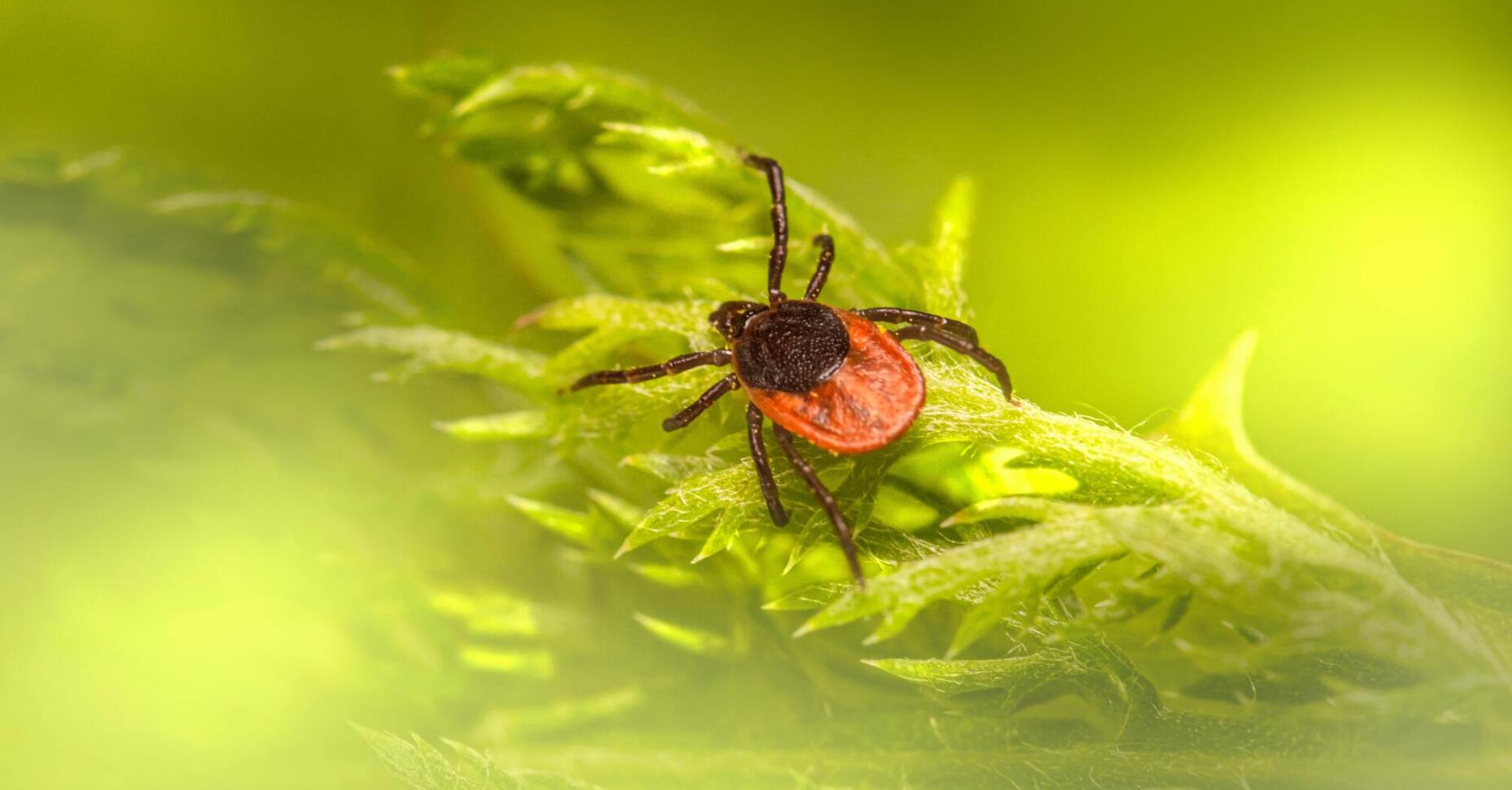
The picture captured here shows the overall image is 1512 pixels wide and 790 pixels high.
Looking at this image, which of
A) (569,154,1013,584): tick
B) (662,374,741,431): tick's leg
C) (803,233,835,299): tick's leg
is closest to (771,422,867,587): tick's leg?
(569,154,1013,584): tick

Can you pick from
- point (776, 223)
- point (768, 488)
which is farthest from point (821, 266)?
point (768, 488)

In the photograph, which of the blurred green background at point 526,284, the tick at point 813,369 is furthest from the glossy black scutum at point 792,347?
the blurred green background at point 526,284

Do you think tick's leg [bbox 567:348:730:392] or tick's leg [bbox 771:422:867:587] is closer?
tick's leg [bbox 771:422:867:587]

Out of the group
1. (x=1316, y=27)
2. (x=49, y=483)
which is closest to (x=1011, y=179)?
(x=1316, y=27)

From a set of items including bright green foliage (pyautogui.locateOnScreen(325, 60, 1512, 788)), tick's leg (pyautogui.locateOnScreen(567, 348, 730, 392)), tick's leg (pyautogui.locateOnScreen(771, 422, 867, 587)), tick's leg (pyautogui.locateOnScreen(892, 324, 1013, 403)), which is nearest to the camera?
bright green foliage (pyautogui.locateOnScreen(325, 60, 1512, 788))

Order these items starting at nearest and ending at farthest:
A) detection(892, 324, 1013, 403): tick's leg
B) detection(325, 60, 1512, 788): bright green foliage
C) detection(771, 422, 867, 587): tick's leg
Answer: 1. detection(325, 60, 1512, 788): bright green foliage
2. detection(771, 422, 867, 587): tick's leg
3. detection(892, 324, 1013, 403): tick's leg

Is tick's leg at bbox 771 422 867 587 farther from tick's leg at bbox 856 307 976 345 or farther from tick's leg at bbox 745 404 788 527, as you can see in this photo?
tick's leg at bbox 856 307 976 345

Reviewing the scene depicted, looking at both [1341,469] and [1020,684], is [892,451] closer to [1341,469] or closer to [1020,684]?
[1020,684]
